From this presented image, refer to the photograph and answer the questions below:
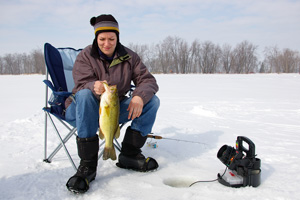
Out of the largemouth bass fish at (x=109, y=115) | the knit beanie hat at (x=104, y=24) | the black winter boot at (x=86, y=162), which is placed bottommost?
the black winter boot at (x=86, y=162)

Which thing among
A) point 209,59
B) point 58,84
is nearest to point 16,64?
point 209,59

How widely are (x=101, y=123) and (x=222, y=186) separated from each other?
1.17 m

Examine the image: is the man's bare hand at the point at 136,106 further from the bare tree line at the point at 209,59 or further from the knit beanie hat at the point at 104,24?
the bare tree line at the point at 209,59

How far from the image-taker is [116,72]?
232 cm

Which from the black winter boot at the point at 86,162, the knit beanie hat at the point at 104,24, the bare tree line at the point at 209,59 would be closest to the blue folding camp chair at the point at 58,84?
the black winter boot at the point at 86,162

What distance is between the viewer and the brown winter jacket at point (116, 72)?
219 cm

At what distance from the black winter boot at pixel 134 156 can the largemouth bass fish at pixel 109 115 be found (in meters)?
0.38

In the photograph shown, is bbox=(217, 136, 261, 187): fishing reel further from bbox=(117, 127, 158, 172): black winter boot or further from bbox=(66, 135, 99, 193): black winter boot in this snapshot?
bbox=(66, 135, 99, 193): black winter boot

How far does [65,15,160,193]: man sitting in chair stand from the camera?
6.48 ft

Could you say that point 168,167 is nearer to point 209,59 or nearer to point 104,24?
point 104,24

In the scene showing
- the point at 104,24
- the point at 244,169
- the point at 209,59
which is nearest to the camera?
the point at 244,169

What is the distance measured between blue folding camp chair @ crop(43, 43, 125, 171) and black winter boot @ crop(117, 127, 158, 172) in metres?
0.17

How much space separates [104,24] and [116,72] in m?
0.46

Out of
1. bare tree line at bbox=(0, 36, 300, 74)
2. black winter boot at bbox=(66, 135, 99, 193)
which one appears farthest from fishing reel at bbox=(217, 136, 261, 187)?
bare tree line at bbox=(0, 36, 300, 74)
